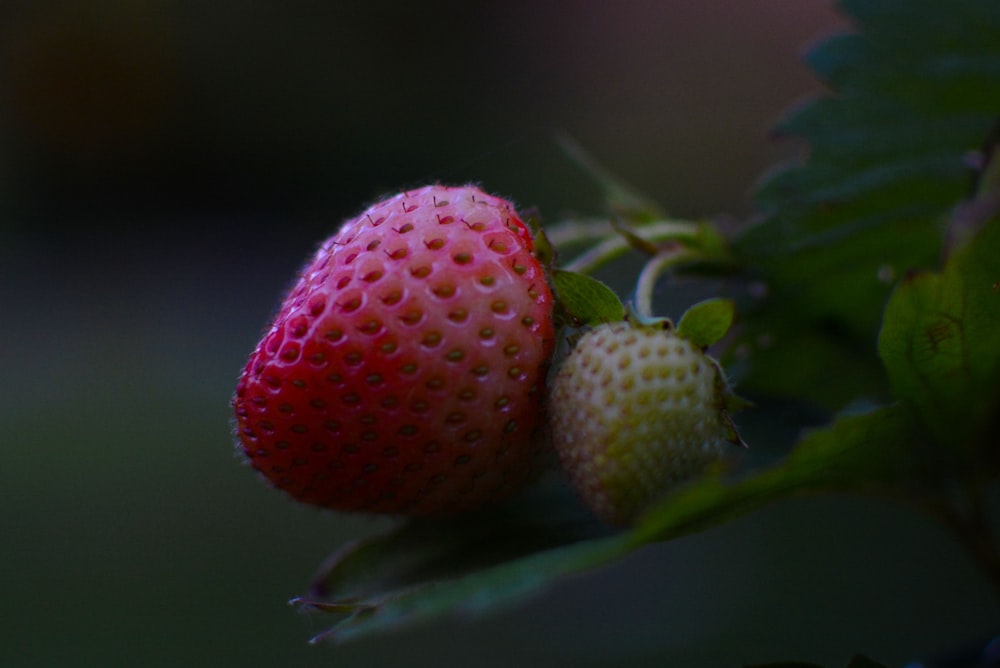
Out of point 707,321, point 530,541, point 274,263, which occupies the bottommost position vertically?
point 530,541

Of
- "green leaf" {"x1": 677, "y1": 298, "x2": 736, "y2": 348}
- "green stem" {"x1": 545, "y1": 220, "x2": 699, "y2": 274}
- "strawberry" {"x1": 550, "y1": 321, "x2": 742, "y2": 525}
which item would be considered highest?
"green stem" {"x1": 545, "y1": 220, "x2": 699, "y2": 274}

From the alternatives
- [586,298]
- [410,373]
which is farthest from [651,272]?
[410,373]

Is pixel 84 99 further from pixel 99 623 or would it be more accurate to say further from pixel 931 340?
pixel 931 340

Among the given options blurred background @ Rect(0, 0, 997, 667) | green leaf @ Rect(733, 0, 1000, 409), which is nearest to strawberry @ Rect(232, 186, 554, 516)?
blurred background @ Rect(0, 0, 997, 667)

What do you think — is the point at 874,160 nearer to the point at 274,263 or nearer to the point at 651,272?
the point at 651,272

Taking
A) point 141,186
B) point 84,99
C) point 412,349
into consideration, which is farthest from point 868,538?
point 84,99

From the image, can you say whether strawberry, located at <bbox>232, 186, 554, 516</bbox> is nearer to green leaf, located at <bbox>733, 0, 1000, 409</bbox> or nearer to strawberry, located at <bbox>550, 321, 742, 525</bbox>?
strawberry, located at <bbox>550, 321, 742, 525</bbox>

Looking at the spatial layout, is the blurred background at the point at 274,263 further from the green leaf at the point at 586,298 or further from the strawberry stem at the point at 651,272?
the green leaf at the point at 586,298
